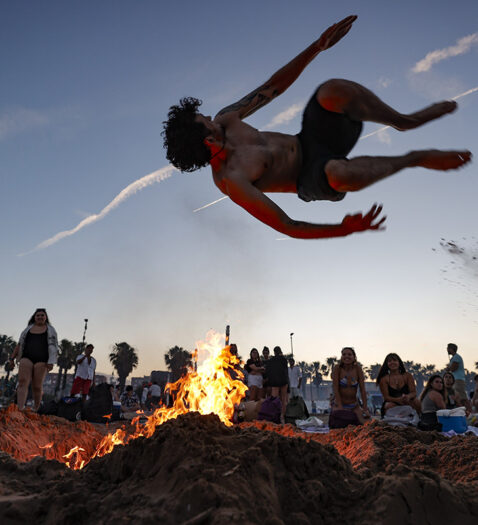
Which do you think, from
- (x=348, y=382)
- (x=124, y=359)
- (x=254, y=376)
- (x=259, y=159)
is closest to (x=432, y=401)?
(x=348, y=382)

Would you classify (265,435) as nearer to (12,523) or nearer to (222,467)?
(222,467)

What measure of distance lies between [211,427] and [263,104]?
266 cm

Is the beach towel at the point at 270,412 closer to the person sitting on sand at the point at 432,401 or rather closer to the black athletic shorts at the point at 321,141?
the person sitting on sand at the point at 432,401

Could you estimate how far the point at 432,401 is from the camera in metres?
6.11

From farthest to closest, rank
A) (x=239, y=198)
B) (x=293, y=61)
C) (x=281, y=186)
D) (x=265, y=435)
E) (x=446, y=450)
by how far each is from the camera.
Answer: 1. (x=293, y=61)
2. (x=281, y=186)
3. (x=446, y=450)
4. (x=239, y=198)
5. (x=265, y=435)

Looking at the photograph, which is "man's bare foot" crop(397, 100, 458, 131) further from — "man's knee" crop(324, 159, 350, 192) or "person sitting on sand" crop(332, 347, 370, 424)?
"person sitting on sand" crop(332, 347, 370, 424)

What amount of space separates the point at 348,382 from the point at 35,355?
200 inches

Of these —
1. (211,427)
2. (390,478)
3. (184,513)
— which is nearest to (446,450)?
(390,478)

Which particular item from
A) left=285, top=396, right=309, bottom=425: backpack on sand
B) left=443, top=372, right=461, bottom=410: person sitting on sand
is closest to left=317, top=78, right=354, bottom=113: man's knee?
left=443, top=372, right=461, bottom=410: person sitting on sand

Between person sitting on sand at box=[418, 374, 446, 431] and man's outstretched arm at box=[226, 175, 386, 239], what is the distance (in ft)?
14.2

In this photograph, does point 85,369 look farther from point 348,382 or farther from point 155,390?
point 155,390

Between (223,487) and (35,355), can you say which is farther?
(35,355)

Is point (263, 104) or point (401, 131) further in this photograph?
point (263, 104)

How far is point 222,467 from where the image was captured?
5.96 feet
